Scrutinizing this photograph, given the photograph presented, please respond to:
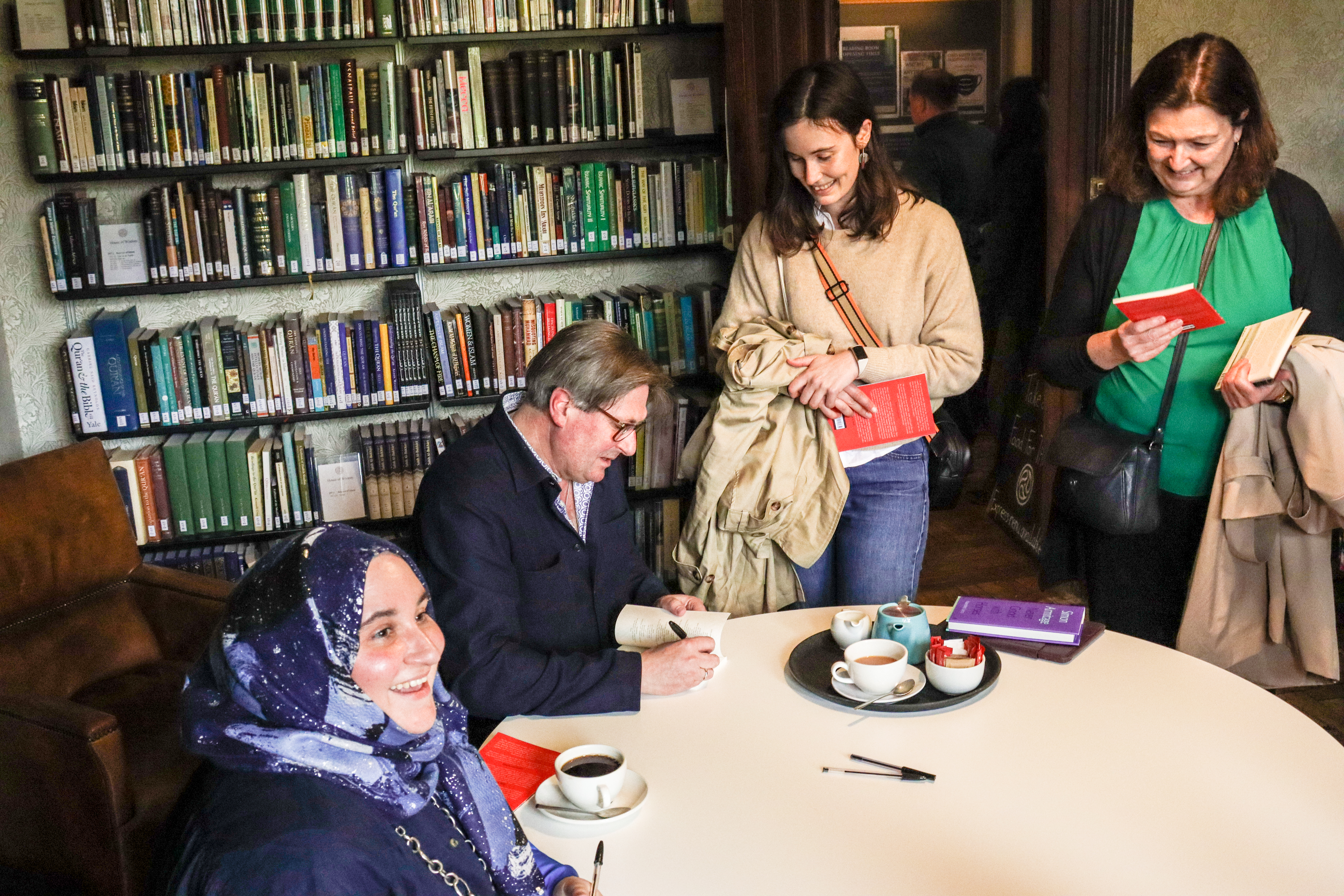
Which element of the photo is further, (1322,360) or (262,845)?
(1322,360)

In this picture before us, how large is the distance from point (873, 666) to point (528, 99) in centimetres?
246

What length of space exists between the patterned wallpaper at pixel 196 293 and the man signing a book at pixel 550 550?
6.12 feet

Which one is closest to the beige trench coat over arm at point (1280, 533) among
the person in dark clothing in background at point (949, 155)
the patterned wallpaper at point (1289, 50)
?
the patterned wallpaper at point (1289, 50)

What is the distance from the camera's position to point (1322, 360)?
1968 millimetres

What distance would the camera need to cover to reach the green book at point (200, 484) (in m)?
3.46

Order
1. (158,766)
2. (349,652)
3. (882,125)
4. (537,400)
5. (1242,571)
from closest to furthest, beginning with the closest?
1. (349,652)
2. (537,400)
3. (1242,571)
4. (158,766)
5. (882,125)

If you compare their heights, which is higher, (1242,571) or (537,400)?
(537,400)

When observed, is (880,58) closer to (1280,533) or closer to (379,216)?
(379,216)

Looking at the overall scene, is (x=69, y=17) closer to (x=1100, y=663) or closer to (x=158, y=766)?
(x=158, y=766)

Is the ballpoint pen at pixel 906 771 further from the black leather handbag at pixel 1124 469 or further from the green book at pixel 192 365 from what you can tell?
the green book at pixel 192 365

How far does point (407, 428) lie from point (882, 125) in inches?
96.1

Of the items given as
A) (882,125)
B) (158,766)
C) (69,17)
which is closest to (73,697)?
(158,766)

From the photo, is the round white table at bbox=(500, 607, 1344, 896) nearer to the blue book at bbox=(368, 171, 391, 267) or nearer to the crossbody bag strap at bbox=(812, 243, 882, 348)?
the crossbody bag strap at bbox=(812, 243, 882, 348)

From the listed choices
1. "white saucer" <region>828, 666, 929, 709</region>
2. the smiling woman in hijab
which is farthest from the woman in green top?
the smiling woman in hijab
